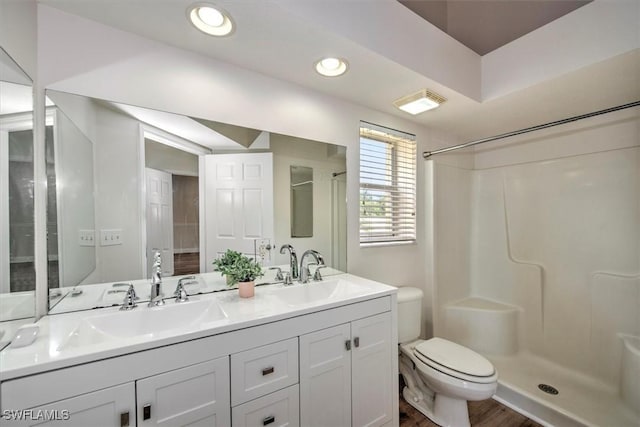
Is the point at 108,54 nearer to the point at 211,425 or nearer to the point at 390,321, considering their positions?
the point at 211,425

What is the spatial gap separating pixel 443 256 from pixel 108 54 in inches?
106

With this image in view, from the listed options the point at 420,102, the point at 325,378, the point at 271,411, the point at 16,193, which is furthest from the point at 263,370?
the point at 420,102

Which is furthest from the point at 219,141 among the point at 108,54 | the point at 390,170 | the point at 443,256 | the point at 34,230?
the point at 443,256

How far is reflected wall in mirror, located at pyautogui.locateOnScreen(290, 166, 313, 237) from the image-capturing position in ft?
5.48

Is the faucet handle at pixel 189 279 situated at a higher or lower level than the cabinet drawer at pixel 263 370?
higher

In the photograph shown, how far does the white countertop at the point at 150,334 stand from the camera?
0.71 m

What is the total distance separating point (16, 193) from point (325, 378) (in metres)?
1.40

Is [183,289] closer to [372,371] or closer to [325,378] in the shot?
[325,378]

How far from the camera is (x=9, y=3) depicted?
2.75ft

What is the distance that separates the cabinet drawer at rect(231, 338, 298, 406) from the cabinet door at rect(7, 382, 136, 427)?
0.32 metres

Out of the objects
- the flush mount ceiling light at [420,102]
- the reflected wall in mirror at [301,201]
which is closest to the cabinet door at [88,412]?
the reflected wall in mirror at [301,201]

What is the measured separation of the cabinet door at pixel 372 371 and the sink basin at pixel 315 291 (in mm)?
204

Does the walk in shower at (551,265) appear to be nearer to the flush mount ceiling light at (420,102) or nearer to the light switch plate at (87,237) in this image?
the flush mount ceiling light at (420,102)

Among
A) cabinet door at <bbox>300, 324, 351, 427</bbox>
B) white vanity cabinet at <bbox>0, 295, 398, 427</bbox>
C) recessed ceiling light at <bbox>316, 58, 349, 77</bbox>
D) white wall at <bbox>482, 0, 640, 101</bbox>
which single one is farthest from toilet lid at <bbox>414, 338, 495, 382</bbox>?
recessed ceiling light at <bbox>316, 58, 349, 77</bbox>
